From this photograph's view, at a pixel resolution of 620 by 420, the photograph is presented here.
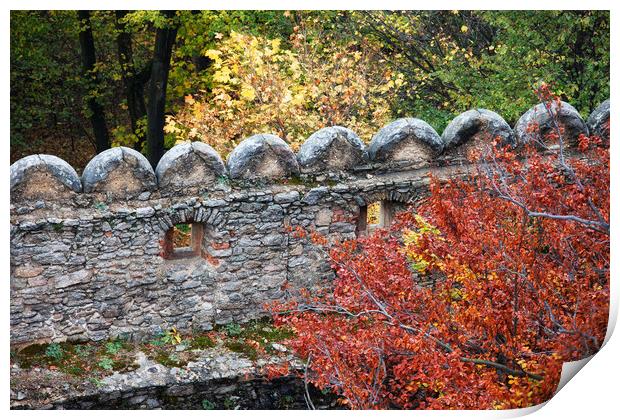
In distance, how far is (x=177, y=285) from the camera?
7.57 m

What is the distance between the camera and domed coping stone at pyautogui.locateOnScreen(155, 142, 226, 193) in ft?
23.8

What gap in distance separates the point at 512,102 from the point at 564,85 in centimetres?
81

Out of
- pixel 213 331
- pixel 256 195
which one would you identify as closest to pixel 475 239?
pixel 256 195

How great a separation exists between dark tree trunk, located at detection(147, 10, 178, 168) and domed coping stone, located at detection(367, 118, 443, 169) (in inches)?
193

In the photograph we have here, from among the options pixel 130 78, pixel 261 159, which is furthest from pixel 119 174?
pixel 130 78

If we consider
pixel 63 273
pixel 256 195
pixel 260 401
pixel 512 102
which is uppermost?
pixel 512 102

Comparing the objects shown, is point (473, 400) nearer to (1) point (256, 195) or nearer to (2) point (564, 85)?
(1) point (256, 195)

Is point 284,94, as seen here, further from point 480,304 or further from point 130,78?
point 480,304

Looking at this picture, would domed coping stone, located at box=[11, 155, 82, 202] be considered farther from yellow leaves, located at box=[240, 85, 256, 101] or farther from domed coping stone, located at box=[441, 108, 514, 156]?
yellow leaves, located at box=[240, 85, 256, 101]

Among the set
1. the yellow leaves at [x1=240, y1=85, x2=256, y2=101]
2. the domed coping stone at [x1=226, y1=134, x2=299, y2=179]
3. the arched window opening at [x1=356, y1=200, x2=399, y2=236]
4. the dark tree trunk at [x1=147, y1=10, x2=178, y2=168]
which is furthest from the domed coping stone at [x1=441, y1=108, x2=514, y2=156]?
the dark tree trunk at [x1=147, y1=10, x2=178, y2=168]

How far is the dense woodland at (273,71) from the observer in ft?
33.2

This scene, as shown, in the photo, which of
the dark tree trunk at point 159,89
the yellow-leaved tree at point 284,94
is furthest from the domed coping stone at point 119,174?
the dark tree trunk at point 159,89

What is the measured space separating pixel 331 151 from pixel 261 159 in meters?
0.67

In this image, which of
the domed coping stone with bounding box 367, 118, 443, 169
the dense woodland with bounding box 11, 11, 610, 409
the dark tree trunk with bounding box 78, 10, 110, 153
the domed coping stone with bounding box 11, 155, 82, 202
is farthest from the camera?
the dark tree trunk with bounding box 78, 10, 110, 153
